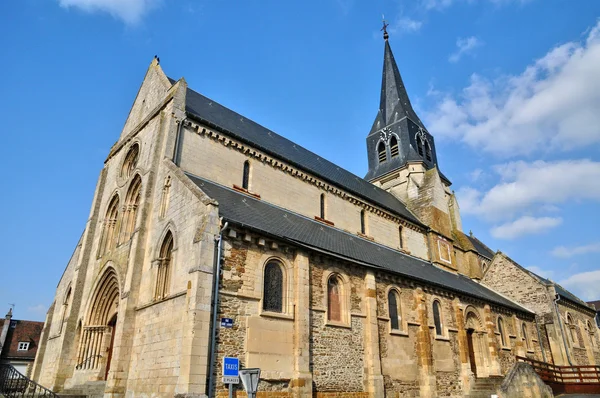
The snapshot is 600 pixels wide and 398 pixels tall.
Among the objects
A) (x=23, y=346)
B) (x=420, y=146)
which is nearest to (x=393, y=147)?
(x=420, y=146)

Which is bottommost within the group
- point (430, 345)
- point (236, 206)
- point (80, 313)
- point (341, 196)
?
point (430, 345)

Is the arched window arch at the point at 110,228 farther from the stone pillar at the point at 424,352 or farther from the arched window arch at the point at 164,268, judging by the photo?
the stone pillar at the point at 424,352

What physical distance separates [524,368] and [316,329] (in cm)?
832

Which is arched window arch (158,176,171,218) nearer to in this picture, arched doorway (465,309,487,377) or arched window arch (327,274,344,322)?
arched window arch (327,274,344,322)

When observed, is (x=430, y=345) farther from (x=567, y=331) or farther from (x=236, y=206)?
(x=567, y=331)

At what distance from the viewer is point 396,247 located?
24.1 meters

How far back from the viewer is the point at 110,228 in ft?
60.3

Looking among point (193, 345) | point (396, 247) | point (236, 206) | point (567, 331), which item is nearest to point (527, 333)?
point (567, 331)

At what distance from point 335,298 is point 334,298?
6cm

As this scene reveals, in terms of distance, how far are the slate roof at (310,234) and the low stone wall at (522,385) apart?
4.78 meters

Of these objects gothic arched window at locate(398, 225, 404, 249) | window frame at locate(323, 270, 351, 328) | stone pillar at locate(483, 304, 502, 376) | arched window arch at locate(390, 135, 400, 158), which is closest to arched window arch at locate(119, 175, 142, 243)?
window frame at locate(323, 270, 351, 328)

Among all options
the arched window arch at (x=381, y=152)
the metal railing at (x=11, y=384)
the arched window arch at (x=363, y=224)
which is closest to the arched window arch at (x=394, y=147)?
the arched window arch at (x=381, y=152)

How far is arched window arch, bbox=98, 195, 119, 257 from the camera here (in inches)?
699

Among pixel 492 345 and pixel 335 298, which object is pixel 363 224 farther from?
pixel 492 345
